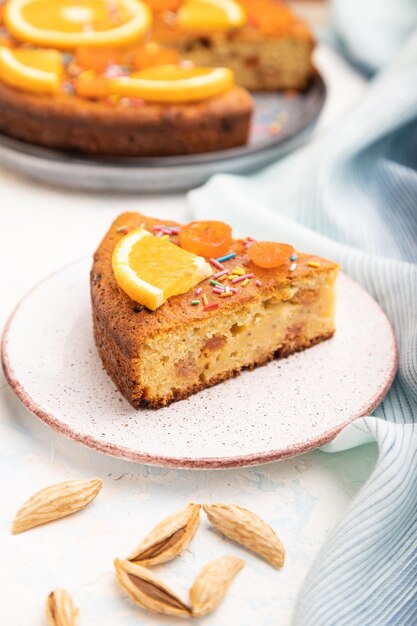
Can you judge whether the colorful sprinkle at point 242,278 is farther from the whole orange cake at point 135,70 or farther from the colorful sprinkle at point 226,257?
the whole orange cake at point 135,70

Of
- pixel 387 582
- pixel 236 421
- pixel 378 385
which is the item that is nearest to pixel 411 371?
pixel 378 385

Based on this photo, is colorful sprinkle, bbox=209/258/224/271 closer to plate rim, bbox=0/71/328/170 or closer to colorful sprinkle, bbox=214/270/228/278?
colorful sprinkle, bbox=214/270/228/278

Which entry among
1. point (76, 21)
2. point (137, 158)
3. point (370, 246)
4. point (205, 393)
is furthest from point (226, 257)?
point (76, 21)

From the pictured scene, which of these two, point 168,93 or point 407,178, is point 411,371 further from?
point 168,93

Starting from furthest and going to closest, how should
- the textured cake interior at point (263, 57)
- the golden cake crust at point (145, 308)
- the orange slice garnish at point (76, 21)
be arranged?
the textured cake interior at point (263, 57)
the orange slice garnish at point (76, 21)
the golden cake crust at point (145, 308)

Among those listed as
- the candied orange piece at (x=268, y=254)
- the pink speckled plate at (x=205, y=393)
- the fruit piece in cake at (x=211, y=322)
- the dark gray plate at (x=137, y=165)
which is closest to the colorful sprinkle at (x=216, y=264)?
the fruit piece in cake at (x=211, y=322)
